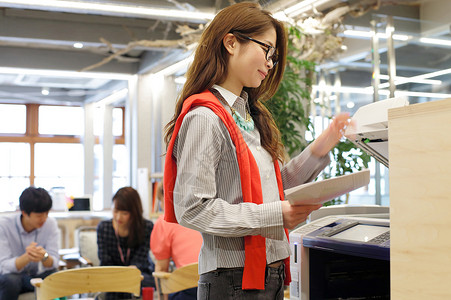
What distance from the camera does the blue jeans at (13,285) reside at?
3.44 m

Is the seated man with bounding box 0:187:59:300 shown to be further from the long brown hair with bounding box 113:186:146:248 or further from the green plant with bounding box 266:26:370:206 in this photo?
the green plant with bounding box 266:26:370:206

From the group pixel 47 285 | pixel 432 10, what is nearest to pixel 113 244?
pixel 47 285

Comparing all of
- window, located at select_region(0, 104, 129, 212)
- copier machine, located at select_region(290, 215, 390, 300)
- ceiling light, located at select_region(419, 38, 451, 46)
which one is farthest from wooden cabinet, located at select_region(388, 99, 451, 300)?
window, located at select_region(0, 104, 129, 212)

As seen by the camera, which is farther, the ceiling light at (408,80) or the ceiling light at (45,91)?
the ceiling light at (45,91)

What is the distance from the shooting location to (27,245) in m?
3.71

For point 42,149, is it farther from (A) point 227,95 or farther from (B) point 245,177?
(B) point 245,177

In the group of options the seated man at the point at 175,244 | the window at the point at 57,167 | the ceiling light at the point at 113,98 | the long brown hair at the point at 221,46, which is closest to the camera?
the long brown hair at the point at 221,46

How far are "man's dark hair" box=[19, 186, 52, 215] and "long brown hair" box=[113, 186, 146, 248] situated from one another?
47cm

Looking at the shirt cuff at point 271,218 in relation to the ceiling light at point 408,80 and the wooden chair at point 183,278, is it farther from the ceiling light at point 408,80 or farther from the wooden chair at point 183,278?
the ceiling light at point 408,80

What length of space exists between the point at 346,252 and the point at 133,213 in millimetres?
2472

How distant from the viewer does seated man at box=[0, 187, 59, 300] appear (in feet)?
11.5

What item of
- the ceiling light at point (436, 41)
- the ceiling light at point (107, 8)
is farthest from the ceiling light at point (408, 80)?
the ceiling light at point (107, 8)

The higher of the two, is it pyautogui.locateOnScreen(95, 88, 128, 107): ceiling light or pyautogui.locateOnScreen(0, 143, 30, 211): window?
pyautogui.locateOnScreen(95, 88, 128, 107): ceiling light

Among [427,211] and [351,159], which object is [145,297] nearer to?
[427,211]
